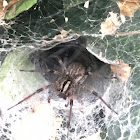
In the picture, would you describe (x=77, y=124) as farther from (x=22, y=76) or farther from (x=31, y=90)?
(x=22, y=76)

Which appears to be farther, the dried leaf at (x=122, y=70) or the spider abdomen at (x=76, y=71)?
the spider abdomen at (x=76, y=71)

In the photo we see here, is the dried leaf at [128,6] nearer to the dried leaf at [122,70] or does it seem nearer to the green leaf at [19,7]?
the dried leaf at [122,70]

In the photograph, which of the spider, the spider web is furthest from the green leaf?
the spider

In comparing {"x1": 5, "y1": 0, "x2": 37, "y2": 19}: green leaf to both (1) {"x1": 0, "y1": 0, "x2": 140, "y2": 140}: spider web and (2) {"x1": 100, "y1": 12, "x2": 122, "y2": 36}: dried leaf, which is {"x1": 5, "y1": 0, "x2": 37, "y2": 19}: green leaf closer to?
(1) {"x1": 0, "y1": 0, "x2": 140, "y2": 140}: spider web

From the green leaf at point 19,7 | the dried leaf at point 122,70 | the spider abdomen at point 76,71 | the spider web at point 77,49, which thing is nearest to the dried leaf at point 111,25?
the spider web at point 77,49

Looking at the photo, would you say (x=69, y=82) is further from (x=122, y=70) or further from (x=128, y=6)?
(x=128, y=6)

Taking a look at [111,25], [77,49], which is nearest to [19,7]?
[111,25]
